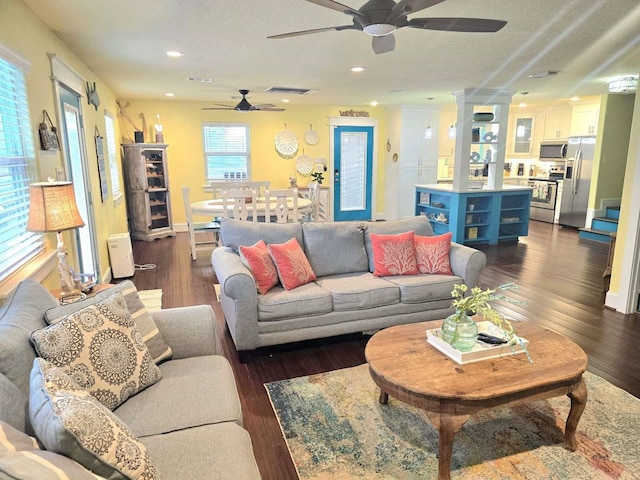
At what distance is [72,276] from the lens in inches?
106

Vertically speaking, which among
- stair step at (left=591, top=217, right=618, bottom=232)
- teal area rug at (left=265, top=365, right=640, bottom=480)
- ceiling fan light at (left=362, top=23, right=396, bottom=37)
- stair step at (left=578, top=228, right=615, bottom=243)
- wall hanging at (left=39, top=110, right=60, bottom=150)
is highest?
ceiling fan light at (left=362, top=23, right=396, bottom=37)

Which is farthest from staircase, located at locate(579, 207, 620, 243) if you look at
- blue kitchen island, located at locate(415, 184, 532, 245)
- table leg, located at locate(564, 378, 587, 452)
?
table leg, located at locate(564, 378, 587, 452)

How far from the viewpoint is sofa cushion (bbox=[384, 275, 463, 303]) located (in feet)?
10.4

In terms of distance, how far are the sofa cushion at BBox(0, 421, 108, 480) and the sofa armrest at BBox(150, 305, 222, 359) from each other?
0.99m

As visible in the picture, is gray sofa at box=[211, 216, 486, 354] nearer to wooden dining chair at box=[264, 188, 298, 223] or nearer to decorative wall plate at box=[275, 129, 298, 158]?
wooden dining chair at box=[264, 188, 298, 223]

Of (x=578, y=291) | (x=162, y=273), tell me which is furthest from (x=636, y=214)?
(x=162, y=273)

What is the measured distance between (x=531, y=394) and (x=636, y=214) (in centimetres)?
270

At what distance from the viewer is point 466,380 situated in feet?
6.04

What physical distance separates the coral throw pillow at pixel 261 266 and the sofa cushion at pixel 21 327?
54.0 inches

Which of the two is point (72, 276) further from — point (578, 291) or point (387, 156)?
point (387, 156)

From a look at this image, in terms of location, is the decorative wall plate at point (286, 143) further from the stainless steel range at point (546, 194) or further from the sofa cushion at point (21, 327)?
the sofa cushion at point (21, 327)

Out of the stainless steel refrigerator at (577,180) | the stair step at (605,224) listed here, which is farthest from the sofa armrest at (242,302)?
the stainless steel refrigerator at (577,180)

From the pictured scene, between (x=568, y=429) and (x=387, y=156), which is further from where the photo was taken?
(x=387, y=156)

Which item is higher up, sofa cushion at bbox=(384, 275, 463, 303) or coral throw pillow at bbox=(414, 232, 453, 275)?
coral throw pillow at bbox=(414, 232, 453, 275)
